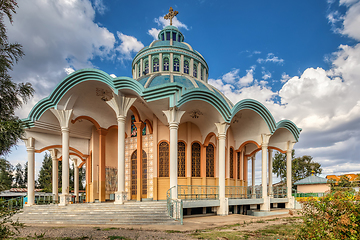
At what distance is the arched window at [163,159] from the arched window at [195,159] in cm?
168

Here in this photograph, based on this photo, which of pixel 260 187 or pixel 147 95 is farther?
pixel 260 187

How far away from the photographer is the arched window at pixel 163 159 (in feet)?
50.3

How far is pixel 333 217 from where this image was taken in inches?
199

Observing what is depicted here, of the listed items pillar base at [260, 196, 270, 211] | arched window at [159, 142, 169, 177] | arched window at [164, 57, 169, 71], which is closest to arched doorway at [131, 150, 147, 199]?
arched window at [159, 142, 169, 177]

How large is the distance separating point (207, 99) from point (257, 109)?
419 cm

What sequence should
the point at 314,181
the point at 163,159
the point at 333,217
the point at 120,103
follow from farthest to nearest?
the point at 314,181
the point at 163,159
the point at 120,103
the point at 333,217

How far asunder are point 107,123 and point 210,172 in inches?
274

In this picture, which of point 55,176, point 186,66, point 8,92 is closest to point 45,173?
point 55,176

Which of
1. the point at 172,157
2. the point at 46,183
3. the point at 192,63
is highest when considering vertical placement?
the point at 192,63

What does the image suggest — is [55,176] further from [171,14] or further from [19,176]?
[19,176]

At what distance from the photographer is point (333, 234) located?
16.2ft

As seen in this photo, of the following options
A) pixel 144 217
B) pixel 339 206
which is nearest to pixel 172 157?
pixel 144 217

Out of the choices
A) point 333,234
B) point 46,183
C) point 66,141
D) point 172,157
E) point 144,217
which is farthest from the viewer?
point 46,183

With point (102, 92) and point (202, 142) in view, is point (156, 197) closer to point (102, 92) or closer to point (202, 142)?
point (202, 142)
